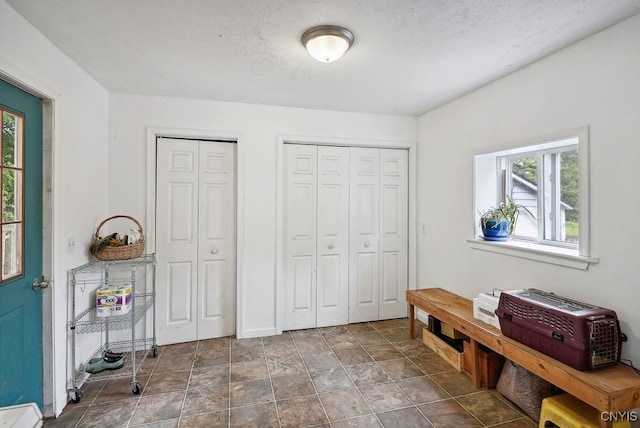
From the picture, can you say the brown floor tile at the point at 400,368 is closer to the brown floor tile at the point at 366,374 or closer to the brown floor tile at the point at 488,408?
the brown floor tile at the point at 366,374

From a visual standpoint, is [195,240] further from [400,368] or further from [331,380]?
[400,368]

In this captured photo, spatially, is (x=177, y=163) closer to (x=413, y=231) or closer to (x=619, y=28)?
(x=413, y=231)

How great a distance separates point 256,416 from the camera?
6.45 feet

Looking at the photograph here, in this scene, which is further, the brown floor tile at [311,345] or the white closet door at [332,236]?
the white closet door at [332,236]

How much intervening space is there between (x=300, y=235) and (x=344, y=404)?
1699mm

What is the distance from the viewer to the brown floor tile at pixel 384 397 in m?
2.07

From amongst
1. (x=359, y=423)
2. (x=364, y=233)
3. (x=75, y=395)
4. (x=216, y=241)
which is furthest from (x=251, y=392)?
(x=364, y=233)

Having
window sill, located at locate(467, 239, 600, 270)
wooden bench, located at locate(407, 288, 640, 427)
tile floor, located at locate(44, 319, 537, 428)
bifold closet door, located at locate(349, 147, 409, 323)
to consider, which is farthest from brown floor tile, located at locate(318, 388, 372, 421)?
window sill, located at locate(467, 239, 600, 270)

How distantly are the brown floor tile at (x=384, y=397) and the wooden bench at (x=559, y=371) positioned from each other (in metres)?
0.60

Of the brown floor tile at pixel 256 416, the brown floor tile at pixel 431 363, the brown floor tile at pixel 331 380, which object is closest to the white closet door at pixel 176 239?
the brown floor tile at pixel 256 416

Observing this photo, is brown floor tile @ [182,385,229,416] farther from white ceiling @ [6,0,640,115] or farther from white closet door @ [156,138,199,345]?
white ceiling @ [6,0,640,115]

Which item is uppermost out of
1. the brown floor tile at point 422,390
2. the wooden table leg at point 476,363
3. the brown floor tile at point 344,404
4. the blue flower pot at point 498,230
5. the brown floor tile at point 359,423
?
the blue flower pot at point 498,230

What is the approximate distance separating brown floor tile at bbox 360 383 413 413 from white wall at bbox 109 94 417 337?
1301 mm

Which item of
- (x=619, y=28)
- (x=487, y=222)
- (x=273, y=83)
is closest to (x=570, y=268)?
(x=487, y=222)
